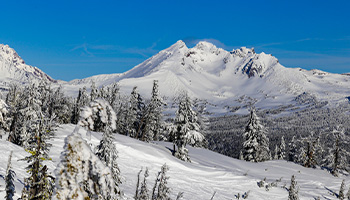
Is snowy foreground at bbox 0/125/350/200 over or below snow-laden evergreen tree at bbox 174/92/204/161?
below

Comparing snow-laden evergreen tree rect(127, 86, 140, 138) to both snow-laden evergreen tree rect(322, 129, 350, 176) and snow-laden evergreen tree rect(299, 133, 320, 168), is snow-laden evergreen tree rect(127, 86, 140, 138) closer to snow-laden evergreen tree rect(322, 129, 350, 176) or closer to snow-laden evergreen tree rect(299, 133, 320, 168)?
snow-laden evergreen tree rect(299, 133, 320, 168)

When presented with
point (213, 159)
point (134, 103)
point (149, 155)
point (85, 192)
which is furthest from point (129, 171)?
point (134, 103)

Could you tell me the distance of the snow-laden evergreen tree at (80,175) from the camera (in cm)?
256

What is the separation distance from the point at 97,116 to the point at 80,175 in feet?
1.78

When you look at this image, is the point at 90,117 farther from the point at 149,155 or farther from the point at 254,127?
the point at 254,127

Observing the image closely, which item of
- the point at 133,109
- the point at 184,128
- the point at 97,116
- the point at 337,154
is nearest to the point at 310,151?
the point at 337,154

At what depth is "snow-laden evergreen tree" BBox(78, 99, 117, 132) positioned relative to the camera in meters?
2.68

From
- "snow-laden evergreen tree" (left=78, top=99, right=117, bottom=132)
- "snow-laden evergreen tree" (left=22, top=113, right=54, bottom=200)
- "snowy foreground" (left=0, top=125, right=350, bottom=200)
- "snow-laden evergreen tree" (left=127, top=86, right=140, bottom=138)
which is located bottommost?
"snowy foreground" (left=0, top=125, right=350, bottom=200)

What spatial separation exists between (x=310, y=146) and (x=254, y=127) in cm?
966

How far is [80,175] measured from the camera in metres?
2.61

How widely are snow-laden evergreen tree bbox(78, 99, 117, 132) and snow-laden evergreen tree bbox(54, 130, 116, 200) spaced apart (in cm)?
13

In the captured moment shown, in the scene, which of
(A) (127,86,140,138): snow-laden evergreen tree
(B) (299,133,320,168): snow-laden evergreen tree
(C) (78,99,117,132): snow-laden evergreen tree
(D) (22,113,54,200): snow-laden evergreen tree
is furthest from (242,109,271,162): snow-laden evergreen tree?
(C) (78,99,117,132): snow-laden evergreen tree

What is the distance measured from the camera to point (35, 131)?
7863mm

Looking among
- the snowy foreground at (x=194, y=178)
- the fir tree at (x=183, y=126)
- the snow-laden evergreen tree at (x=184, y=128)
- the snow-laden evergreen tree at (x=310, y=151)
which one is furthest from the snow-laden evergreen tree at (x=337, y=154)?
the fir tree at (x=183, y=126)
